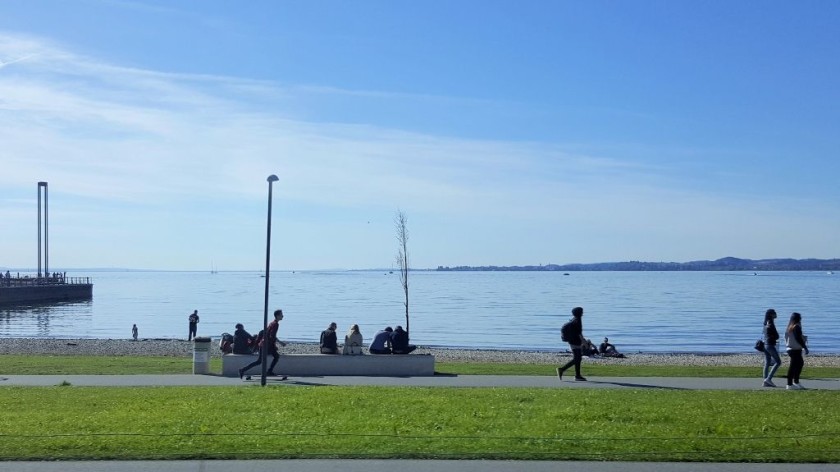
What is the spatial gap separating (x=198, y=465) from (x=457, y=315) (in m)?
65.0

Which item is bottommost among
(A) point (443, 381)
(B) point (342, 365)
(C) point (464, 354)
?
(C) point (464, 354)

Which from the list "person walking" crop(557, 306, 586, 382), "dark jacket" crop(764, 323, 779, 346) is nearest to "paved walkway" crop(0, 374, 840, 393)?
"person walking" crop(557, 306, 586, 382)

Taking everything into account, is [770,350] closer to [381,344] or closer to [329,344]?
[381,344]

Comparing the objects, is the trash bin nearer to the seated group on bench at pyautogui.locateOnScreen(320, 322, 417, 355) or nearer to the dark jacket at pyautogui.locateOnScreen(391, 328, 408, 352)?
the seated group on bench at pyautogui.locateOnScreen(320, 322, 417, 355)

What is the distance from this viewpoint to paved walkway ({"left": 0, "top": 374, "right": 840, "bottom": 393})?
1714 cm

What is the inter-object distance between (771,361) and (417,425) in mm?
10133

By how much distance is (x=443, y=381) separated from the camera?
18.3 metres

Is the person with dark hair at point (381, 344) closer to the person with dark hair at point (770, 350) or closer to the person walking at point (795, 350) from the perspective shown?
the person with dark hair at point (770, 350)

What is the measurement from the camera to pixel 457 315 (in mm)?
73375

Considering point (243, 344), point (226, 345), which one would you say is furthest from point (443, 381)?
point (226, 345)

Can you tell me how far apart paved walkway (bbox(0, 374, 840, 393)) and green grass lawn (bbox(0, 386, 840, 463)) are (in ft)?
8.21

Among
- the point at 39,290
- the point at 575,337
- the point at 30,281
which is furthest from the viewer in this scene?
the point at 30,281

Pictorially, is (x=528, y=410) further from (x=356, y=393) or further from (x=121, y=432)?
(x=121, y=432)

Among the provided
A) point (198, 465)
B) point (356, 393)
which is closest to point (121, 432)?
point (198, 465)
